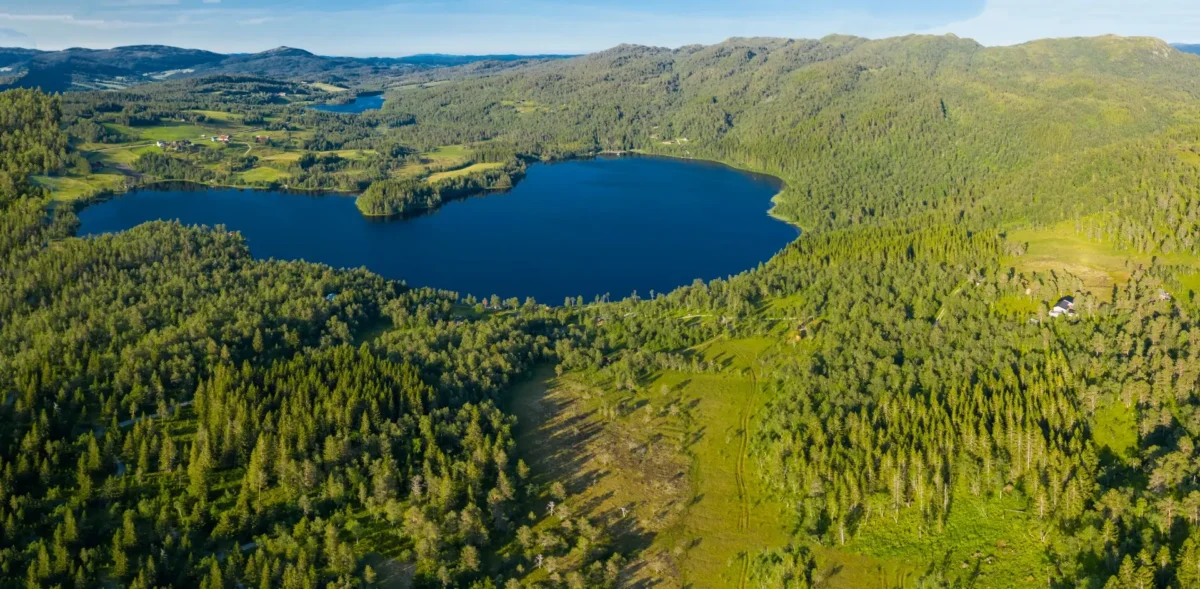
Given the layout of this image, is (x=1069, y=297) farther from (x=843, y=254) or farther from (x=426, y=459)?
(x=426, y=459)

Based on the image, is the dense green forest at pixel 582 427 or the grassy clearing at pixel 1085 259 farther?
the grassy clearing at pixel 1085 259

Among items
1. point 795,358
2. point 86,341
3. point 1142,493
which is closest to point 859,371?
point 795,358

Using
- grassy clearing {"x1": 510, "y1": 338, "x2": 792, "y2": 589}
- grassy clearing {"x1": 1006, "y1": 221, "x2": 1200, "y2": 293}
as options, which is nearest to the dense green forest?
grassy clearing {"x1": 510, "y1": 338, "x2": 792, "y2": 589}

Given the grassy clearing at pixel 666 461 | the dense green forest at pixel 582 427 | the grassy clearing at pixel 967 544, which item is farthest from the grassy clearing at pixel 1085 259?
the grassy clearing at pixel 967 544

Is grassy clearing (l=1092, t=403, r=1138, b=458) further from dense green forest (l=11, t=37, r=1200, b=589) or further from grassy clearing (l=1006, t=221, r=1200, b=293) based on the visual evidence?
grassy clearing (l=1006, t=221, r=1200, b=293)

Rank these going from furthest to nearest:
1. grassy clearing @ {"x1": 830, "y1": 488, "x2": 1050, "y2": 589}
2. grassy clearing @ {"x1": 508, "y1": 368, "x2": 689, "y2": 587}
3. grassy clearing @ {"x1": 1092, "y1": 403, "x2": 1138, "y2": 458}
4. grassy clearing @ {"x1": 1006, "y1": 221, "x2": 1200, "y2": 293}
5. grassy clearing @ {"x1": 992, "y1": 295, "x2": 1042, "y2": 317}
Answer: grassy clearing @ {"x1": 1006, "y1": 221, "x2": 1200, "y2": 293} → grassy clearing @ {"x1": 992, "y1": 295, "x2": 1042, "y2": 317} → grassy clearing @ {"x1": 1092, "y1": 403, "x2": 1138, "y2": 458} → grassy clearing @ {"x1": 508, "y1": 368, "x2": 689, "y2": 587} → grassy clearing @ {"x1": 830, "y1": 488, "x2": 1050, "y2": 589}

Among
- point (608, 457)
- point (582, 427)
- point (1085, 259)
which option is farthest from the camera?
point (1085, 259)

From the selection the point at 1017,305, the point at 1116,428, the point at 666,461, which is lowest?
the point at 666,461

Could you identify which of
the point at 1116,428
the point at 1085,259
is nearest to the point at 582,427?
the point at 1116,428

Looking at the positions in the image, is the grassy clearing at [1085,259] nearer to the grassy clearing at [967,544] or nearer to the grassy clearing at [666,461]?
the grassy clearing at [666,461]

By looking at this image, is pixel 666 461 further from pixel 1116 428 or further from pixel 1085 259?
pixel 1085 259

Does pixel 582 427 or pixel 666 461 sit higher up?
pixel 582 427
